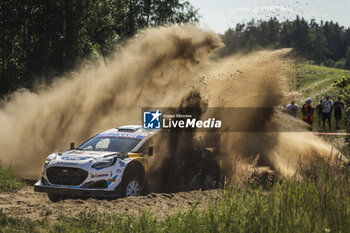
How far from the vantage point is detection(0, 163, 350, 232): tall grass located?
5.14 m

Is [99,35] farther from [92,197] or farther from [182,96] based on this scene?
[92,197]

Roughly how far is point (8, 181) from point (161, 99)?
5.62 metres

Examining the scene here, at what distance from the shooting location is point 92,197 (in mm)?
9719

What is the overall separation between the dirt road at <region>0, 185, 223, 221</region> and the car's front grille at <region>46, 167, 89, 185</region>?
592mm

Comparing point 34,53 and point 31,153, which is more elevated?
point 34,53

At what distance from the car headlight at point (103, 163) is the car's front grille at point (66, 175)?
10.7 inches

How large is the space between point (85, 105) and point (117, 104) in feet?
4.33

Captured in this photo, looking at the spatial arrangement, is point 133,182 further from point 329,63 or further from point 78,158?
point 329,63

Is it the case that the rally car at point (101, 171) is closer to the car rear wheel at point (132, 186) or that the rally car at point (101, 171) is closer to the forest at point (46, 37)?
the car rear wheel at point (132, 186)

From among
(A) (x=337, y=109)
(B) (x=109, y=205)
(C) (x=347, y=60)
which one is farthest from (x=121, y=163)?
(C) (x=347, y=60)

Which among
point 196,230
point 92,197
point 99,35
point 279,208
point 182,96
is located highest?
point 99,35

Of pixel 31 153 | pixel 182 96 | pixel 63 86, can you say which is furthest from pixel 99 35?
pixel 182 96

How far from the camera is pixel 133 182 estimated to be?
9547 millimetres
